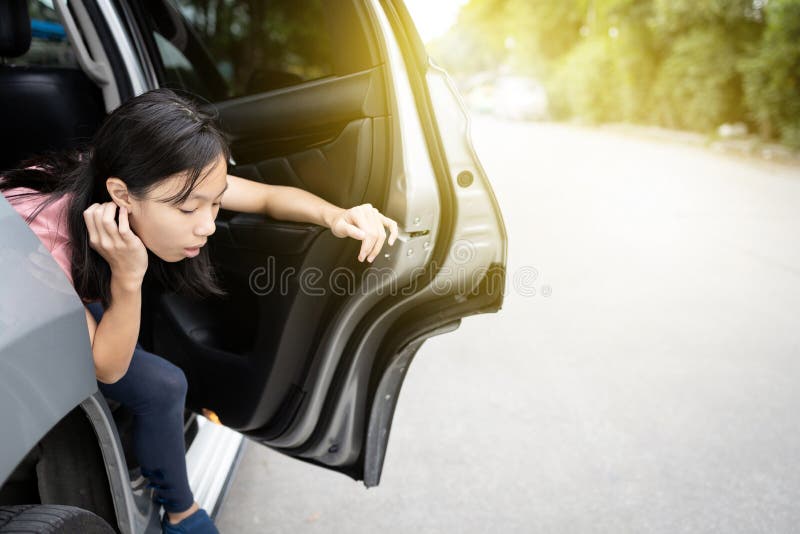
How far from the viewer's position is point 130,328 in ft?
4.14

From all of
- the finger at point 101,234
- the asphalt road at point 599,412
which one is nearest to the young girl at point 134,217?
the finger at point 101,234

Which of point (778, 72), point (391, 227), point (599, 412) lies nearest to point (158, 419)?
point (391, 227)

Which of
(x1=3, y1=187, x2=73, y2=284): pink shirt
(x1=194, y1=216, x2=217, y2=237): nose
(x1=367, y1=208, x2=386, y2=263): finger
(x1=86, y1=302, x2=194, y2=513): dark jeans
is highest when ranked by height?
(x1=3, y1=187, x2=73, y2=284): pink shirt

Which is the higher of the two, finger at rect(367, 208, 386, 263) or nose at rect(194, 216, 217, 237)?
nose at rect(194, 216, 217, 237)

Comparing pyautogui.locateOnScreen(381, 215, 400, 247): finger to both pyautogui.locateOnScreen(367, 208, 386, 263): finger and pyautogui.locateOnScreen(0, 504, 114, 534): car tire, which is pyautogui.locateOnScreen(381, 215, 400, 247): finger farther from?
pyautogui.locateOnScreen(0, 504, 114, 534): car tire

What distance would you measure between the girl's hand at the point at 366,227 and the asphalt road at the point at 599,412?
117 cm

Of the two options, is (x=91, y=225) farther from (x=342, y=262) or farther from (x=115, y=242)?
(x=342, y=262)

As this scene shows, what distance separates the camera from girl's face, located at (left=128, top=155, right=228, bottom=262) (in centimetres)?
133

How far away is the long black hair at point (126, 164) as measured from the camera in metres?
1.29

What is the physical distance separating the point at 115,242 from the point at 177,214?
0.59ft

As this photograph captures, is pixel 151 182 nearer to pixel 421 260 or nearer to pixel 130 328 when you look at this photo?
pixel 130 328

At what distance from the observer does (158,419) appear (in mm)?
1588

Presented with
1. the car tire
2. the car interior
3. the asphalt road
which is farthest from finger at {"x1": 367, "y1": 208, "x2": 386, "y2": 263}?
the asphalt road

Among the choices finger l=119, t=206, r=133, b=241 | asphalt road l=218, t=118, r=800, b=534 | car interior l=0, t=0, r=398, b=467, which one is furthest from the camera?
asphalt road l=218, t=118, r=800, b=534
